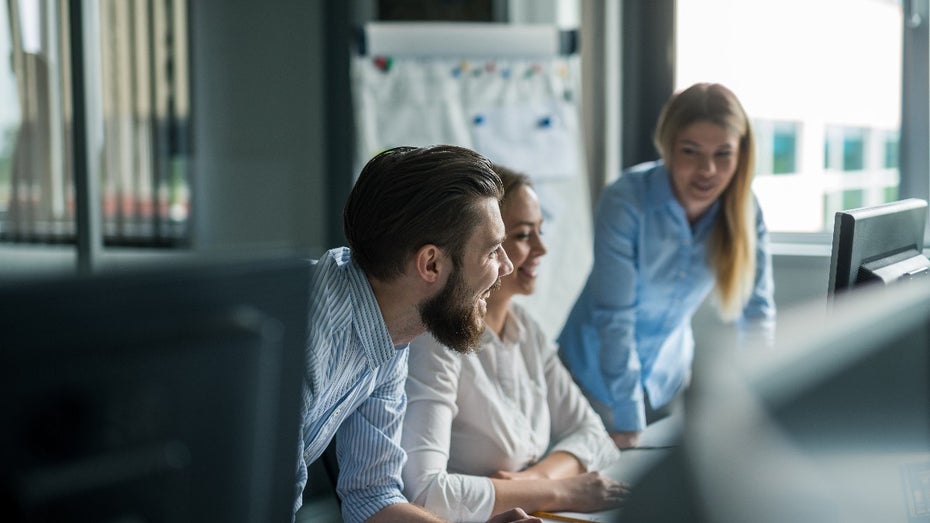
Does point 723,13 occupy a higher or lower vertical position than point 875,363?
higher

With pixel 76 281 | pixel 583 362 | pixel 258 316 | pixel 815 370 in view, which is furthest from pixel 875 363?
pixel 583 362

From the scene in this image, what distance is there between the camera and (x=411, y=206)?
4.50 feet

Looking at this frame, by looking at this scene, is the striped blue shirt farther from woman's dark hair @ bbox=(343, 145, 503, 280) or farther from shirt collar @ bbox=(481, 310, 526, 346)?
shirt collar @ bbox=(481, 310, 526, 346)

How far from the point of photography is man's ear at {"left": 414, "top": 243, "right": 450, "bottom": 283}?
1.38 meters

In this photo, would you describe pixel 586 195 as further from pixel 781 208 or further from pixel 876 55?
→ pixel 876 55

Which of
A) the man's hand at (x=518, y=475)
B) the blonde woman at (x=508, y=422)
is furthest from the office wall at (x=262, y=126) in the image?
the man's hand at (x=518, y=475)

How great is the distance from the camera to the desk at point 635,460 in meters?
1.39

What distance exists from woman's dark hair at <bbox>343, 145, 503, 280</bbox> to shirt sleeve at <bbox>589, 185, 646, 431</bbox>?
0.90m

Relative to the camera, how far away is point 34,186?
10.6 ft

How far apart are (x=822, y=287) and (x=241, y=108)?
2.25 meters

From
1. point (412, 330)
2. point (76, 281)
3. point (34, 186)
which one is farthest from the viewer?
point (34, 186)

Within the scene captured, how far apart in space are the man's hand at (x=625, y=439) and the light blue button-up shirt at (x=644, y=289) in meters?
0.20

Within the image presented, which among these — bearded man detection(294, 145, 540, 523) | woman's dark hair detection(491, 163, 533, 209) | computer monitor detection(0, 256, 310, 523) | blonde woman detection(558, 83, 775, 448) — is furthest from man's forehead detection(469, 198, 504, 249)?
blonde woman detection(558, 83, 775, 448)

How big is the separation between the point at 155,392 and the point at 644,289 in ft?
6.55
